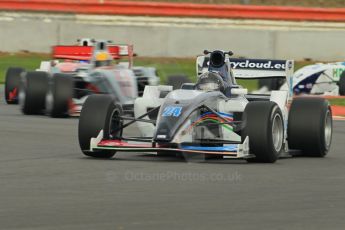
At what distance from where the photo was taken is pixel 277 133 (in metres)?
13.0

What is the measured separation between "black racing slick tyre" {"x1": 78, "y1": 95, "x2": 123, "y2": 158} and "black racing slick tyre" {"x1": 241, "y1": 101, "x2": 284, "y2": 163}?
1630 millimetres

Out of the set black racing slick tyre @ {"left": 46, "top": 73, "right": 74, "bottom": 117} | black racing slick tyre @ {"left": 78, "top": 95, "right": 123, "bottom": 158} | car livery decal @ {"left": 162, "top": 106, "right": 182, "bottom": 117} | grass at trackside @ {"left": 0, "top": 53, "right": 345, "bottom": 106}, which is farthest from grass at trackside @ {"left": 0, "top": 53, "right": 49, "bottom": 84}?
car livery decal @ {"left": 162, "top": 106, "right": 182, "bottom": 117}

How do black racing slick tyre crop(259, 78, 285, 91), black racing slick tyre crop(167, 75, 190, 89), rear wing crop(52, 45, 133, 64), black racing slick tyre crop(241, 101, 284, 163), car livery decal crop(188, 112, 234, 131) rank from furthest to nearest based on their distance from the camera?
black racing slick tyre crop(259, 78, 285, 91) → rear wing crop(52, 45, 133, 64) → black racing slick tyre crop(167, 75, 190, 89) → car livery decal crop(188, 112, 234, 131) → black racing slick tyre crop(241, 101, 284, 163)

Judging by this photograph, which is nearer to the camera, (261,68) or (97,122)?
(97,122)

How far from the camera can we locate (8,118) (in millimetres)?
19438

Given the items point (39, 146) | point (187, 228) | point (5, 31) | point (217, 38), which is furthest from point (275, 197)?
point (5, 31)

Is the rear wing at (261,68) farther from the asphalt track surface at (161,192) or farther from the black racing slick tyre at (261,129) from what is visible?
the black racing slick tyre at (261,129)

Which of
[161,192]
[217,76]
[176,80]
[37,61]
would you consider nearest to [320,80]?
[176,80]

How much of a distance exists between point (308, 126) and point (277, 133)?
2.37 ft

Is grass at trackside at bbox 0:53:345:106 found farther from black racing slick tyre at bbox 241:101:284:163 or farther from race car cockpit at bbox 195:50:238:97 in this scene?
black racing slick tyre at bbox 241:101:284:163

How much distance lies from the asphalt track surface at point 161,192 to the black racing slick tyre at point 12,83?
8359 mm

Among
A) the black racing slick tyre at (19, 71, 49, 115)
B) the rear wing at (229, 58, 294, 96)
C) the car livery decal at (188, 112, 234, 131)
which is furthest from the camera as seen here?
the black racing slick tyre at (19, 71, 49, 115)

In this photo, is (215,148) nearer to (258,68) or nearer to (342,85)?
(258,68)

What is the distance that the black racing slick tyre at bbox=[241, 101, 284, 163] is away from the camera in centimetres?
1230
